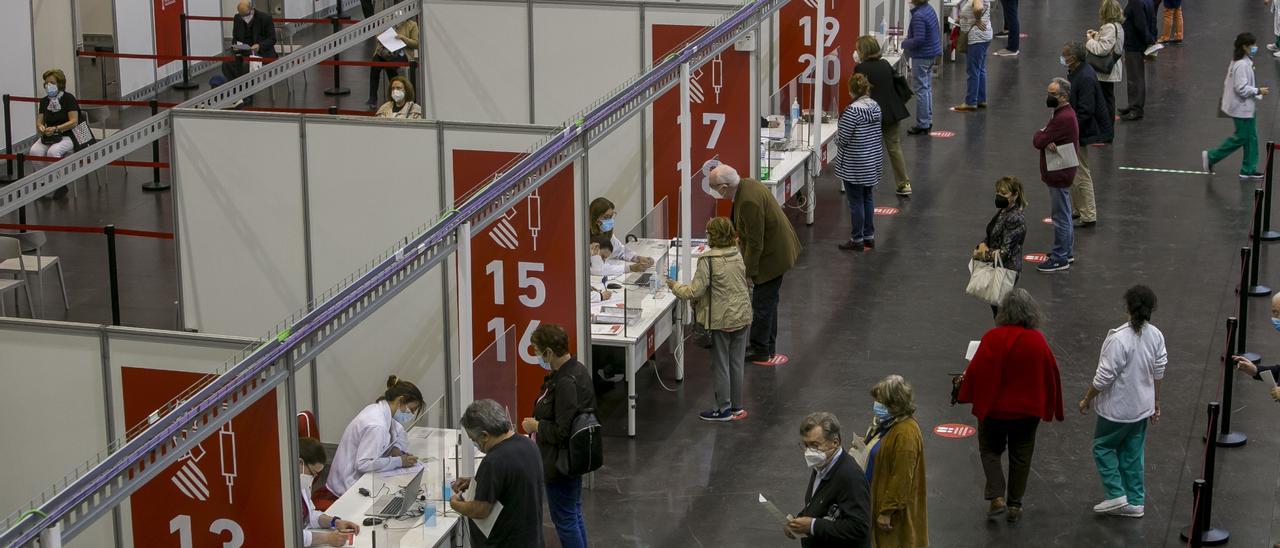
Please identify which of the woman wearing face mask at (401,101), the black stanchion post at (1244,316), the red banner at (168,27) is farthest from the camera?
the red banner at (168,27)

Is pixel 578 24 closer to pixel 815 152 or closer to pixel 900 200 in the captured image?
pixel 815 152

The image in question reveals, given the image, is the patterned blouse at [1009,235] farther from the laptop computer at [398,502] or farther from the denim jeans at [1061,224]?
the laptop computer at [398,502]

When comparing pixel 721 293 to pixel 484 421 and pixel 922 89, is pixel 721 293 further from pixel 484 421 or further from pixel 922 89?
pixel 922 89

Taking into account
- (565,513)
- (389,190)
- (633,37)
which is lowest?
(565,513)

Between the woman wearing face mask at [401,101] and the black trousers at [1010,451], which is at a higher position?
the woman wearing face mask at [401,101]

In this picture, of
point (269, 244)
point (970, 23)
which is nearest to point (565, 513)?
point (269, 244)

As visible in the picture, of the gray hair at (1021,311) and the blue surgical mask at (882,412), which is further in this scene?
the gray hair at (1021,311)

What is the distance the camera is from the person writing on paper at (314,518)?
7027 millimetres

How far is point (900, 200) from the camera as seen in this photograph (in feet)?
48.6

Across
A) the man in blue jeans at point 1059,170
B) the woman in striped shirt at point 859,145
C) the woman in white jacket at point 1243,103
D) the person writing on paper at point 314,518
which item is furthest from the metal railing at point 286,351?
the woman in white jacket at point 1243,103

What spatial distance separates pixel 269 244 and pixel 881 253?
5521 millimetres

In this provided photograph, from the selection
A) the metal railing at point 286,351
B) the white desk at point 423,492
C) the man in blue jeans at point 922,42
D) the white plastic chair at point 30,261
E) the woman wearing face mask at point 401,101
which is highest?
the man in blue jeans at point 922,42

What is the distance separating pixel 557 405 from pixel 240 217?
337 centimetres

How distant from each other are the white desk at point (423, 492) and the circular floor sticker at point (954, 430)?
3589 millimetres
